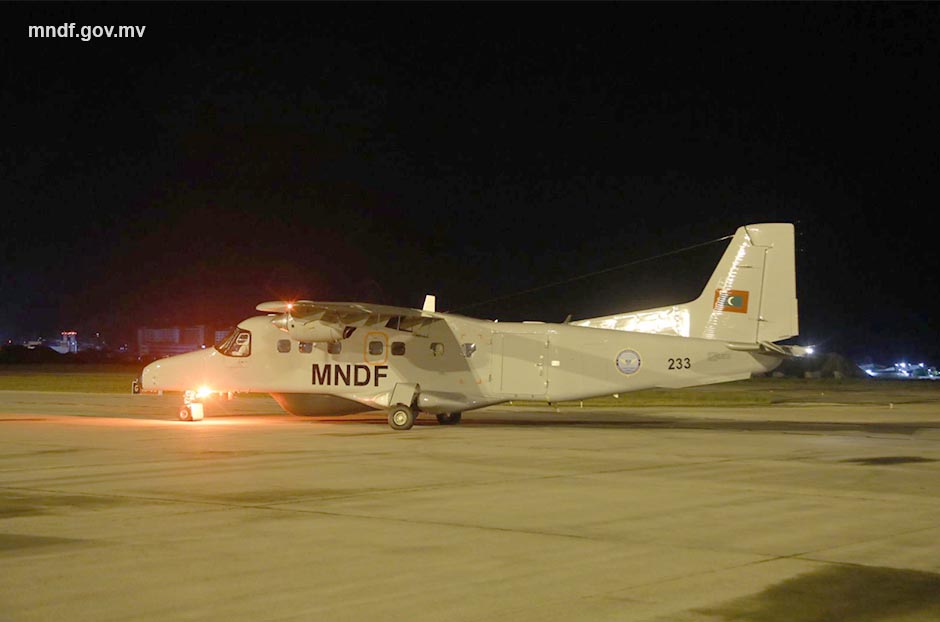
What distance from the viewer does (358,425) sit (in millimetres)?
26109

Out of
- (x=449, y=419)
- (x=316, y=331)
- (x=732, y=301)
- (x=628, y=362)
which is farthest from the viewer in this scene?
(x=449, y=419)

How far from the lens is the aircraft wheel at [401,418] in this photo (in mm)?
24406

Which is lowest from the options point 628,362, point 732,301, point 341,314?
point 628,362

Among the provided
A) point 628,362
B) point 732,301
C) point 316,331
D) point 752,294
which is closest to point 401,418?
point 316,331

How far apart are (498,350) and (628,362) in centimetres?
331

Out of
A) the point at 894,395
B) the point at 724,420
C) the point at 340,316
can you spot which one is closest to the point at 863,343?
the point at 894,395

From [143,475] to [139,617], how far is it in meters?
8.10

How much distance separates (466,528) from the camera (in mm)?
10695

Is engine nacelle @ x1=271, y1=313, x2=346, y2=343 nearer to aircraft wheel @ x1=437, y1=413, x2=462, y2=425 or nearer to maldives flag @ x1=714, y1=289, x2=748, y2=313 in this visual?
aircraft wheel @ x1=437, y1=413, x2=462, y2=425

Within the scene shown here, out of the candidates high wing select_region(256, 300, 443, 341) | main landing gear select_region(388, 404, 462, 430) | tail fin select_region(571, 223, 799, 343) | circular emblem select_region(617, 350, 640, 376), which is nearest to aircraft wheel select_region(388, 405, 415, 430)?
main landing gear select_region(388, 404, 462, 430)

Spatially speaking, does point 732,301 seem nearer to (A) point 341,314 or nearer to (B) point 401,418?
(B) point 401,418

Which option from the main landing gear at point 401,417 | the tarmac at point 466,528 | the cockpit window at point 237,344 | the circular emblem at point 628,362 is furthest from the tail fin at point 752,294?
the cockpit window at point 237,344

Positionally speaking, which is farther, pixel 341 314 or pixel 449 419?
pixel 449 419

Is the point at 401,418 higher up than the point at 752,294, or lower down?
lower down
